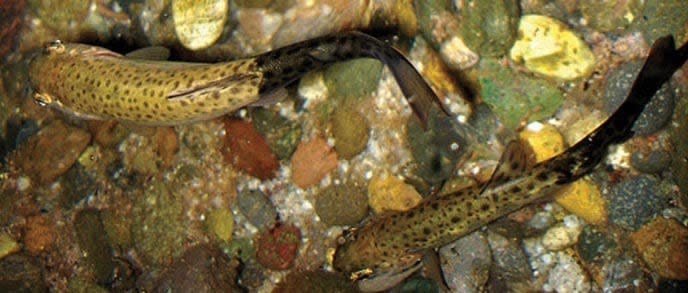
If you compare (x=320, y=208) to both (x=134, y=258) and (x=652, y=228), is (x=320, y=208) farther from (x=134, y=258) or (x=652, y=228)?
(x=652, y=228)

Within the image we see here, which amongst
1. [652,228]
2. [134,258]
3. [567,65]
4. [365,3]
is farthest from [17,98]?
[652,228]

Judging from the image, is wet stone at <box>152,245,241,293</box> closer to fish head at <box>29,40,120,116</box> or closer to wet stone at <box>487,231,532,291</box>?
fish head at <box>29,40,120,116</box>

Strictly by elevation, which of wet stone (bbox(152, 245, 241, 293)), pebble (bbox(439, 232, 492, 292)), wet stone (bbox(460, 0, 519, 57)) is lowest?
wet stone (bbox(152, 245, 241, 293))

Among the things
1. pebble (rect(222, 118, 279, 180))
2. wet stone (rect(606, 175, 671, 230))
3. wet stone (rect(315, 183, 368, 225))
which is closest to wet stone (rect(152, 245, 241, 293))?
pebble (rect(222, 118, 279, 180))

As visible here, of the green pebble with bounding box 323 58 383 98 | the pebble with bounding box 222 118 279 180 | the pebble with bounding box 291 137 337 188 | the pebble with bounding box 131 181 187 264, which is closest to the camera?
the green pebble with bounding box 323 58 383 98

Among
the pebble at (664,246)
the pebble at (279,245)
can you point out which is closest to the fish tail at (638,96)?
the pebble at (664,246)

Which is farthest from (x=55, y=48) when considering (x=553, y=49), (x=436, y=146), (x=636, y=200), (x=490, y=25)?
(x=636, y=200)

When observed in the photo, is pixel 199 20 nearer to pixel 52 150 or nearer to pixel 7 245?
pixel 52 150
